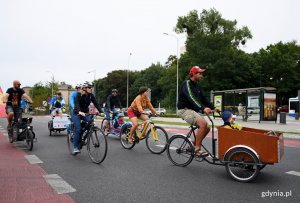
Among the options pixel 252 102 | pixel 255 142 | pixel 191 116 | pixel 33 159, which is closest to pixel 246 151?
pixel 255 142

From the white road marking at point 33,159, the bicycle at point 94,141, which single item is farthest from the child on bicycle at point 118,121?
the white road marking at point 33,159

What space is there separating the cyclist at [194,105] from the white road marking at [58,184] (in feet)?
8.12

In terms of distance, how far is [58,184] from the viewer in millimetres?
5043

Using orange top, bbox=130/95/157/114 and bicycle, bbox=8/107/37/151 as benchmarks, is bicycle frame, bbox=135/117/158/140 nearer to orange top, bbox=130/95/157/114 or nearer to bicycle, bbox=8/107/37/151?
orange top, bbox=130/95/157/114

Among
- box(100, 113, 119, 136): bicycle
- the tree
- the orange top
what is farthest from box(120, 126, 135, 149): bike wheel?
the tree

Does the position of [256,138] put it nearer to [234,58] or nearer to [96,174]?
[96,174]

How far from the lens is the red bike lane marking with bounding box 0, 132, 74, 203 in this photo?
431cm

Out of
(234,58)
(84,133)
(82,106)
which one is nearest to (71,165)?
(84,133)

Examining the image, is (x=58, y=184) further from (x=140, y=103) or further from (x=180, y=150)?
(x=140, y=103)

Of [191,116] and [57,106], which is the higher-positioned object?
[57,106]

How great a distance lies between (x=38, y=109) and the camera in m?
56.6

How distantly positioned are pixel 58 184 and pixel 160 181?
5.45ft

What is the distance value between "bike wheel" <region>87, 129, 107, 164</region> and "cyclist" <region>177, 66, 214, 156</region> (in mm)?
1779

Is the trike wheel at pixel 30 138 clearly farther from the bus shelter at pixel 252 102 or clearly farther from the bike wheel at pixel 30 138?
the bus shelter at pixel 252 102
